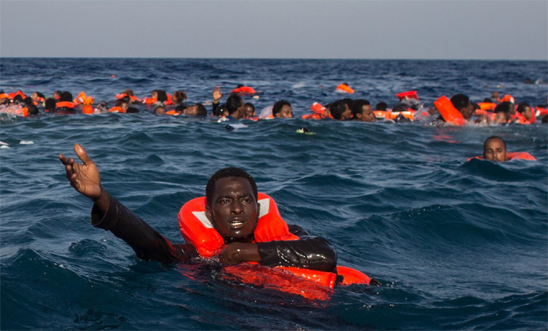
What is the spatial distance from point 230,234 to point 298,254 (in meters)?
0.58

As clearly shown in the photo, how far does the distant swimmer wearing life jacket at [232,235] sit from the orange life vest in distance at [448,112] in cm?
1135

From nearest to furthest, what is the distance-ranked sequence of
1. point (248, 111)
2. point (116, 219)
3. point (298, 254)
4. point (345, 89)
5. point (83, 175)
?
point (83, 175)
point (116, 219)
point (298, 254)
point (248, 111)
point (345, 89)

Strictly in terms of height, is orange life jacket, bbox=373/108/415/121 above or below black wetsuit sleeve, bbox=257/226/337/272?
above

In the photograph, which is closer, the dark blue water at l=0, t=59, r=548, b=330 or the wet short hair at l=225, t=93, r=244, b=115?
the dark blue water at l=0, t=59, r=548, b=330

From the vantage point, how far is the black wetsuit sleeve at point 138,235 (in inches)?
170

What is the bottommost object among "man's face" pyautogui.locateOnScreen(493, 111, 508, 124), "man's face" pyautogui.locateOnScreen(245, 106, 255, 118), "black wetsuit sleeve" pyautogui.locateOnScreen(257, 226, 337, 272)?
"black wetsuit sleeve" pyautogui.locateOnScreen(257, 226, 337, 272)

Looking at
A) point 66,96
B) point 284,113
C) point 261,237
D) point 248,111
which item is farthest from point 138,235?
point 66,96

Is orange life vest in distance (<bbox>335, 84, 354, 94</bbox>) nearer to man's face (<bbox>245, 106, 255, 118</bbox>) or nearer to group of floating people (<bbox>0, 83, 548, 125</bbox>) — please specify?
group of floating people (<bbox>0, 83, 548, 125</bbox>)

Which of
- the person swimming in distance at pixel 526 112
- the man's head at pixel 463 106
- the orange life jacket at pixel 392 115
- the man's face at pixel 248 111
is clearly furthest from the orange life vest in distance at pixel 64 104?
the person swimming in distance at pixel 526 112

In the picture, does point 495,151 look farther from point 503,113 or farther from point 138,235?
point 503,113

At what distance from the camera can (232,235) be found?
490cm

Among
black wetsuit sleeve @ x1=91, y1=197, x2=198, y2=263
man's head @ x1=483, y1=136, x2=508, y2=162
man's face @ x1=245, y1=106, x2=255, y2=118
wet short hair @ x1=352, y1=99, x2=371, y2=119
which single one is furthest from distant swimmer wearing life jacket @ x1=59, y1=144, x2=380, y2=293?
man's face @ x1=245, y1=106, x2=255, y2=118

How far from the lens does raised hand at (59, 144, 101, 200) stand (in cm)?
388

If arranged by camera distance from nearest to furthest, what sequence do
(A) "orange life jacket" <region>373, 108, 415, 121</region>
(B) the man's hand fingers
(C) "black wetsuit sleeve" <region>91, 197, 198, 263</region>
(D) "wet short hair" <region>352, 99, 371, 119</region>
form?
(B) the man's hand fingers, (C) "black wetsuit sleeve" <region>91, 197, 198, 263</region>, (D) "wet short hair" <region>352, 99, 371, 119</region>, (A) "orange life jacket" <region>373, 108, 415, 121</region>
